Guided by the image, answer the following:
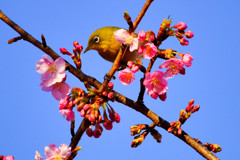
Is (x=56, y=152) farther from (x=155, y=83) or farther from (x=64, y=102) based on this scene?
(x=155, y=83)

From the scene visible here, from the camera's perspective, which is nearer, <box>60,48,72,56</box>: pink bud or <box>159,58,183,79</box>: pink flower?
<box>159,58,183,79</box>: pink flower

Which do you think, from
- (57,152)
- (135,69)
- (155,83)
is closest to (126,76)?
(135,69)

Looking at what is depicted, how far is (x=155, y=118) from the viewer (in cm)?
287

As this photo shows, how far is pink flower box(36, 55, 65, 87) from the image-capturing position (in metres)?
2.70

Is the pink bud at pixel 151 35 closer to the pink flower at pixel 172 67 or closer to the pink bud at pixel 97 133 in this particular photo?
the pink flower at pixel 172 67

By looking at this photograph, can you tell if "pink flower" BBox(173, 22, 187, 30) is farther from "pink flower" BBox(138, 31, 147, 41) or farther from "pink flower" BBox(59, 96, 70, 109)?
"pink flower" BBox(59, 96, 70, 109)

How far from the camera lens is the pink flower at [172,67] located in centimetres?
260

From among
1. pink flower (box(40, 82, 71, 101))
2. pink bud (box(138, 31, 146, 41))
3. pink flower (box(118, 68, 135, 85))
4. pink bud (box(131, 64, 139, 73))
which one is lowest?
pink flower (box(40, 82, 71, 101))

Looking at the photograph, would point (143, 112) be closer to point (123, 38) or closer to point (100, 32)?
Answer: point (123, 38)

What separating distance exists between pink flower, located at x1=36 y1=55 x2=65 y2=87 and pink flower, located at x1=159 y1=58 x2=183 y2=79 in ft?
3.41

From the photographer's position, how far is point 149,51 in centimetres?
261

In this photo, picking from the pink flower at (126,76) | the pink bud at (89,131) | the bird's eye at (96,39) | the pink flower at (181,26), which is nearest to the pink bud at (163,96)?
the pink flower at (126,76)

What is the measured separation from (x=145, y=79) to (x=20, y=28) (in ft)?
5.04

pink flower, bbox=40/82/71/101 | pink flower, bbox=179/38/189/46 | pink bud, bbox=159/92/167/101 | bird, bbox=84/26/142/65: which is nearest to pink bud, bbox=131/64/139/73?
pink bud, bbox=159/92/167/101
